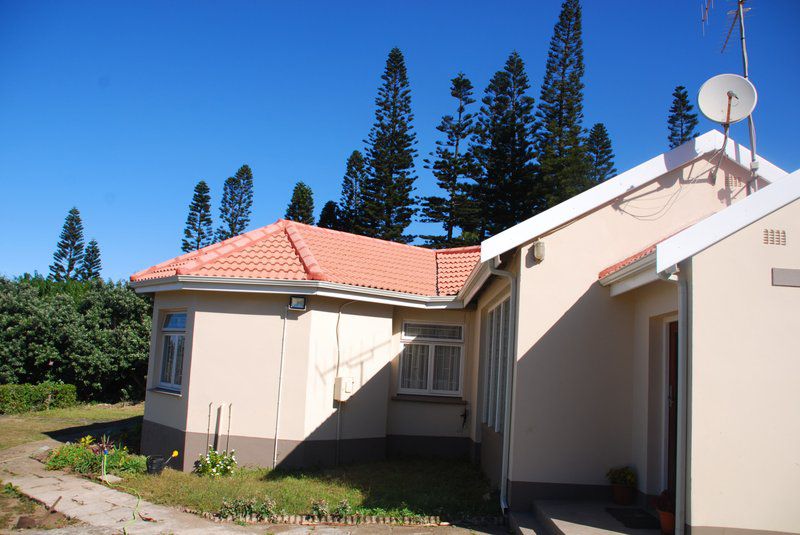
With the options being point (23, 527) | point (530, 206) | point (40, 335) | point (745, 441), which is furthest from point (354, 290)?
point (530, 206)

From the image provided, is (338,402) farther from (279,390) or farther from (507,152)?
(507,152)

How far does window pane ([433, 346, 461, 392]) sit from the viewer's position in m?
11.4

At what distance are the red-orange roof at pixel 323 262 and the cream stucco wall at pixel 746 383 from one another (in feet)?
19.3

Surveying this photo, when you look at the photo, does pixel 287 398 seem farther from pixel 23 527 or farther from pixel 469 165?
pixel 469 165

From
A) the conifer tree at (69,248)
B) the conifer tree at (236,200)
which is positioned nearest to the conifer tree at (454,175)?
the conifer tree at (236,200)

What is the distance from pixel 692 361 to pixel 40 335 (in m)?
18.9

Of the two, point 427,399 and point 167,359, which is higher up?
point 167,359

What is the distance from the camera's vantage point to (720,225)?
502 centimetres

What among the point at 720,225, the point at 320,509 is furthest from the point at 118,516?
the point at 720,225

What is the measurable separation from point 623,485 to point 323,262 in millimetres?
5917

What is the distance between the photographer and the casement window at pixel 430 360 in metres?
11.3

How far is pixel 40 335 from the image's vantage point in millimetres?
18359

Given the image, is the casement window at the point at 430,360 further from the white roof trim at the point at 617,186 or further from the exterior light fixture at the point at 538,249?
the exterior light fixture at the point at 538,249

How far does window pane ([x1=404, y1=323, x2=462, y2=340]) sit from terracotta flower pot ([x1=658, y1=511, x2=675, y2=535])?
20.4ft
